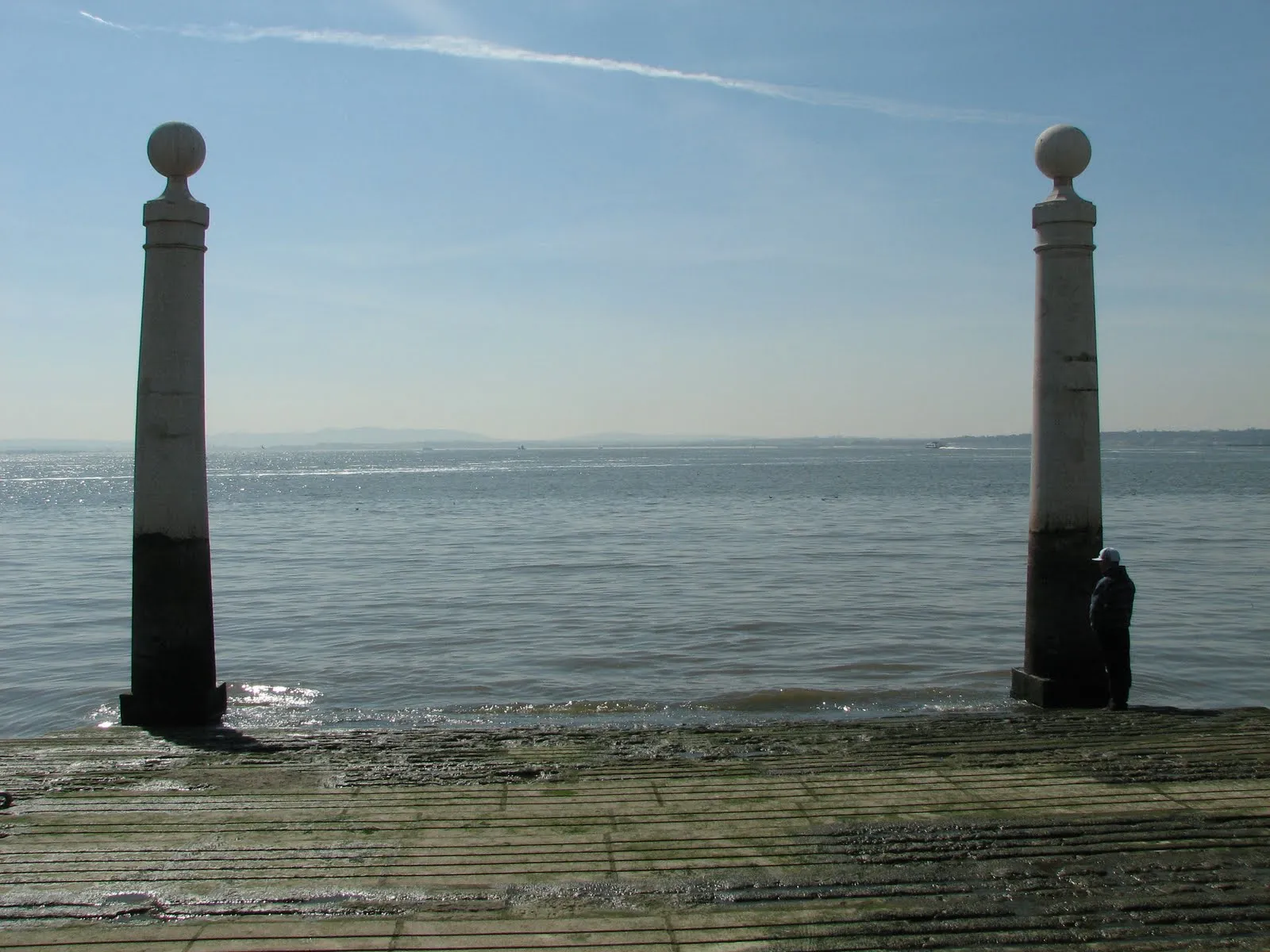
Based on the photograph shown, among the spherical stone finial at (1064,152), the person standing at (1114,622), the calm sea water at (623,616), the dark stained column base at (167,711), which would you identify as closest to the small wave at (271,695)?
the calm sea water at (623,616)

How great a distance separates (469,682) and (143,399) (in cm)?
704

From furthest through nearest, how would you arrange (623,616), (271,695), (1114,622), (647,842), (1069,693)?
(623,616) < (271,695) < (1069,693) < (1114,622) < (647,842)

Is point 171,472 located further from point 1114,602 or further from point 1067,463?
point 1114,602

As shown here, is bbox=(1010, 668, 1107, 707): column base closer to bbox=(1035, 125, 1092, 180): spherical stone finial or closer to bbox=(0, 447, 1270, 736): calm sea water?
bbox=(0, 447, 1270, 736): calm sea water

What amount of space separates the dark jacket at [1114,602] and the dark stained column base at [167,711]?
7.37 m

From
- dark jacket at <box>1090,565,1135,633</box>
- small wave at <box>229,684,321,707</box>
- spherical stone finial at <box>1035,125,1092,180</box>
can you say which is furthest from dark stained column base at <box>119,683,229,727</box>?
spherical stone finial at <box>1035,125,1092,180</box>

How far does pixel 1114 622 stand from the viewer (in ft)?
31.2

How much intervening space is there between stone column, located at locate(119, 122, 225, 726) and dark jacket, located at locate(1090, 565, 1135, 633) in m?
7.38

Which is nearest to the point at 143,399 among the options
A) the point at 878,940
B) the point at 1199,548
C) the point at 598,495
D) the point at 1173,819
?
the point at 878,940

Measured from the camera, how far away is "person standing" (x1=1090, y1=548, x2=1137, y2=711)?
950 centimetres

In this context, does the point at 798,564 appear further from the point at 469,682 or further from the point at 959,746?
the point at 959,746

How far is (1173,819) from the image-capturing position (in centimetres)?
616

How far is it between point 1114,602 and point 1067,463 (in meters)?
1.27

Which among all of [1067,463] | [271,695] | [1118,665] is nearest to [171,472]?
[271,695]
